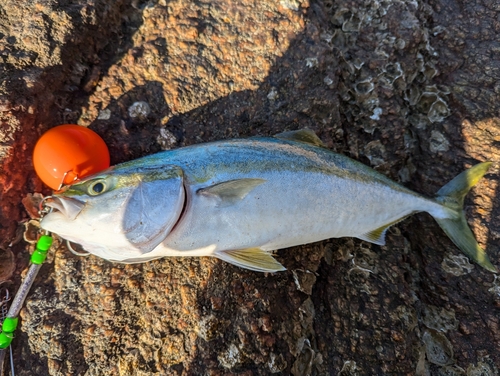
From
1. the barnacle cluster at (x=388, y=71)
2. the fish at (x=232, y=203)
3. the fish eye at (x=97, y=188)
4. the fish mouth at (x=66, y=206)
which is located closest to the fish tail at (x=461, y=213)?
the fish at (x=232, y=203)

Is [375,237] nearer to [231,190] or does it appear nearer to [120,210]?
[231,190]

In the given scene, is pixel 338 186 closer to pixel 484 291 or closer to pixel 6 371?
pixel 484 291

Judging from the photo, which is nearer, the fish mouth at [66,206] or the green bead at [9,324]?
the fish mouth at [66,206]

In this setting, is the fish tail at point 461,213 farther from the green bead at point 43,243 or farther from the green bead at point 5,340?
the green bead at point 5,340

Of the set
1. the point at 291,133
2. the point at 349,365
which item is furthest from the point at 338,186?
the point at 349,365

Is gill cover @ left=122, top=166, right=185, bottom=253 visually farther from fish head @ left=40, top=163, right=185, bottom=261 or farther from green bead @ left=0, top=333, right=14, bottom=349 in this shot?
green bead @ left=0, top=333, right=14, bottom=349

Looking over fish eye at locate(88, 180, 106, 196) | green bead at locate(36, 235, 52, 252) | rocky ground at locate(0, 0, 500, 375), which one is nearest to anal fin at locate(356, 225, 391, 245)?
rocky ground at locate(0, 0, 500, 375)

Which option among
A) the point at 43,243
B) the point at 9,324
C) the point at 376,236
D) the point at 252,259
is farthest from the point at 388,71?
the point at 9,324
